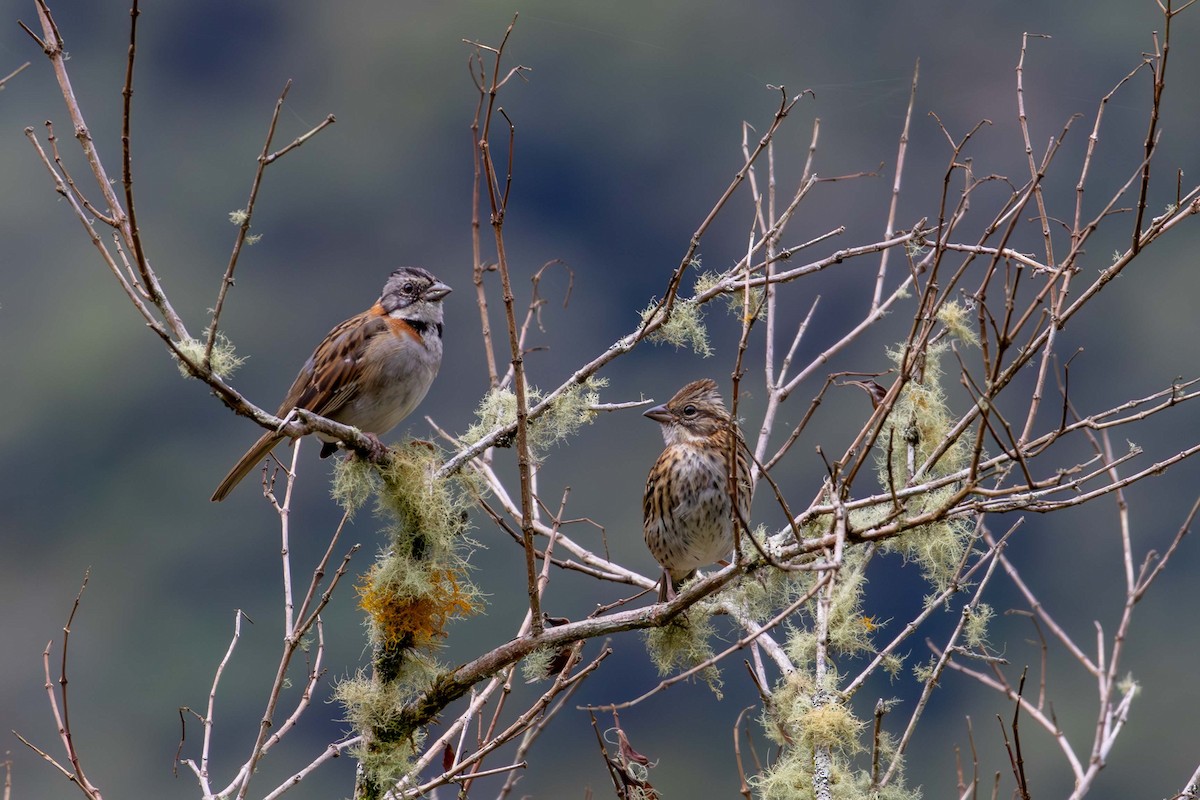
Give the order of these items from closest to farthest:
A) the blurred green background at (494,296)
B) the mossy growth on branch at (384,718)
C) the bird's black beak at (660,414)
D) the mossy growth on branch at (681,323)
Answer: the mossy growth on branch at (384,718)
the mossy growth on branch at (681,323)
the bird's black beak at (660,414)
the blurred green background at (494,296)

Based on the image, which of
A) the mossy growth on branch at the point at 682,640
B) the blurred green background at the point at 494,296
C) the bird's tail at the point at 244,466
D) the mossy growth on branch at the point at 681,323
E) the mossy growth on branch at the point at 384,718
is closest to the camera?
the mossy growth on branch at the point at 384,718

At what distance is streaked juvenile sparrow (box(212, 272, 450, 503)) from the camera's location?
551cm

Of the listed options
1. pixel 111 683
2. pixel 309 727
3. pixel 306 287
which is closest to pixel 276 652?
pixel 111 683

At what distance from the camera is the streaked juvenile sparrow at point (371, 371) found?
5512mm

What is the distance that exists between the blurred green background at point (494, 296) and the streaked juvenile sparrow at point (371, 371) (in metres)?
15.6

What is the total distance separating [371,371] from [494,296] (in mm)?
17896

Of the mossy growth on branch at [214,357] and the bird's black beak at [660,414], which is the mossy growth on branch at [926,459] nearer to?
the bird's black beak at [660,414]

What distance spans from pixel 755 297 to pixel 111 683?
1229 inches

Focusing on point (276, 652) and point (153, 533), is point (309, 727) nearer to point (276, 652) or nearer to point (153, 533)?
point (276, 652)

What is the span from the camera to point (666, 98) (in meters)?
35.3

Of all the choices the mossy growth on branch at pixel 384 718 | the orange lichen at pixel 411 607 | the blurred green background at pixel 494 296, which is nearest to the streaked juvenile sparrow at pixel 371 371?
the orange lichen at pixel 411 607

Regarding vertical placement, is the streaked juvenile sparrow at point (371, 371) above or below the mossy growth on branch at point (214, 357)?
above

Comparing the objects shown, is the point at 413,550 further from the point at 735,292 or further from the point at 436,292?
the point at 436,292

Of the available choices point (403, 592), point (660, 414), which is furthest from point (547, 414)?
point (660, 414)
